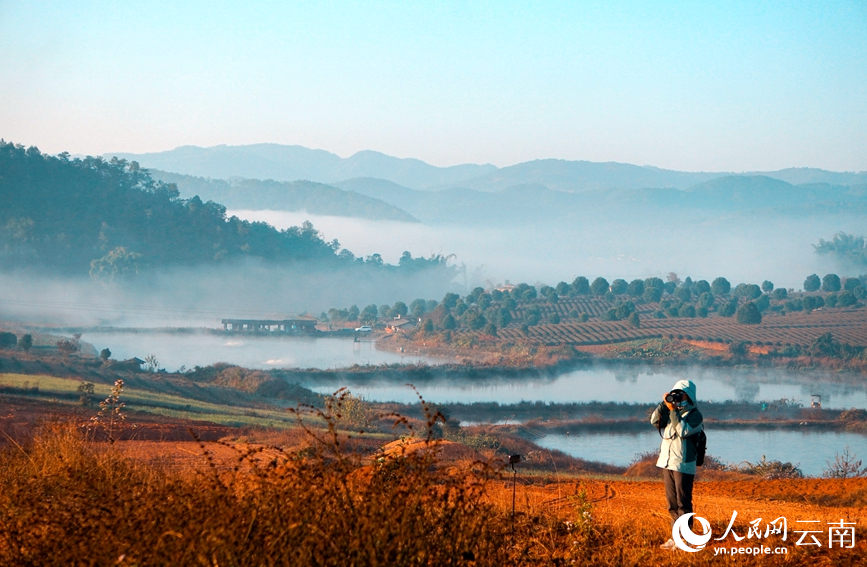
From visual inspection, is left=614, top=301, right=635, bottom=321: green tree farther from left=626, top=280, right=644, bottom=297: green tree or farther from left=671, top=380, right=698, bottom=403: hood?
left=671, top=380, right=698, bottom=403: hood

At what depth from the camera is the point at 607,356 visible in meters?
72.2

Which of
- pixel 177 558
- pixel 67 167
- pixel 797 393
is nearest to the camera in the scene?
pixel 177 558

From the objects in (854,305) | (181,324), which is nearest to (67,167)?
(181,324)

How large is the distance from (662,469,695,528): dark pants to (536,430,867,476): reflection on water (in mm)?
21604

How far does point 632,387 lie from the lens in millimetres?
59031

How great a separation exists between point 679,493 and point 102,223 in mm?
109631

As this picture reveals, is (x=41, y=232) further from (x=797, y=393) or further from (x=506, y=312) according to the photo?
(x=797, y=393)

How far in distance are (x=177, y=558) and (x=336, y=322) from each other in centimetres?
9658

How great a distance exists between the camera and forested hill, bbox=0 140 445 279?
9806cm

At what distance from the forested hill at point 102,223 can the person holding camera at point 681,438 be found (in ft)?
331

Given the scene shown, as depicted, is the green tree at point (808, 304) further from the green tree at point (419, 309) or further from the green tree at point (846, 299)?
the green tree at point (419, 309)

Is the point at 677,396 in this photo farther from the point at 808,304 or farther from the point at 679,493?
the point at 808,304

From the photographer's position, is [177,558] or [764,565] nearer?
[177,558]

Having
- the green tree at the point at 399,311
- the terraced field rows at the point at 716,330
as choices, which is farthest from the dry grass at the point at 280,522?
the green tree at the point at 399,311
